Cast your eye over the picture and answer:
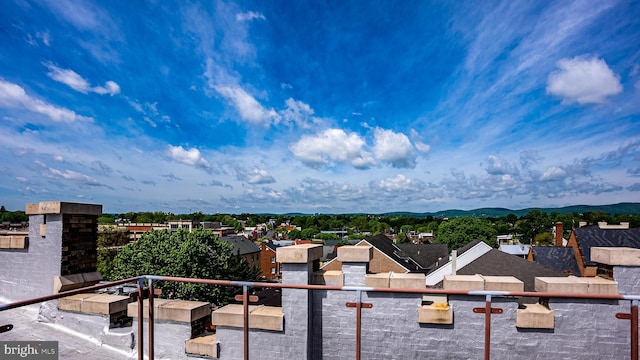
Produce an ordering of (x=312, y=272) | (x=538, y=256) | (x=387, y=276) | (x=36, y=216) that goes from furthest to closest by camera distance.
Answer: (x=538, y=256), (x=36, y=216), (x=312, y=272), (x=387, y=276)

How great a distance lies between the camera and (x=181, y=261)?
21.2 m

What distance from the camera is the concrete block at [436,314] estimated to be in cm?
417

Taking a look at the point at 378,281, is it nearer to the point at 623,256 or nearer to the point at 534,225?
the point at 623,256

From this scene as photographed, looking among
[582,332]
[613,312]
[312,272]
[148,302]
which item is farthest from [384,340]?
[148,302]

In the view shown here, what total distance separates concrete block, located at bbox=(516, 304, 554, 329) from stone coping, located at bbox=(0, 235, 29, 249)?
24.7 feet

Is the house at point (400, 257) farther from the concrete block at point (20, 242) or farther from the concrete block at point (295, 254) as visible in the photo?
the concrete block at point (20, 242)

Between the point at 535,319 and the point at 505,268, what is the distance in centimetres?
1393

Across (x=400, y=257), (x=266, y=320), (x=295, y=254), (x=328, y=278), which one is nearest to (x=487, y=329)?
(x=328, y=278)

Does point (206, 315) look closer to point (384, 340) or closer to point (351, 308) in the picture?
point (351, 308)

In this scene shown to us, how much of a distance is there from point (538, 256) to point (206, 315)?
114 feet

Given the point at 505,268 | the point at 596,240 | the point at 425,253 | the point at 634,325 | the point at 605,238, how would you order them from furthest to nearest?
1. the point at 425,253
2. the point at 596,240
3. the point at 605,238
4. the point at 505,268
5. the point at 634,325

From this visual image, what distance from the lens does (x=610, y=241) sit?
27922 mm

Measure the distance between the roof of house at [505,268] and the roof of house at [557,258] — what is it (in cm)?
1718

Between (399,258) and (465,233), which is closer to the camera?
(399,258)
